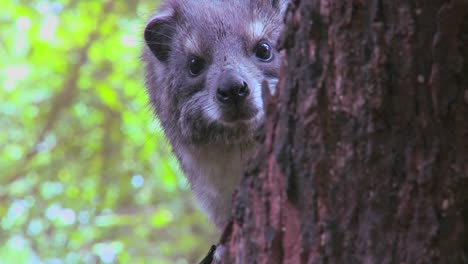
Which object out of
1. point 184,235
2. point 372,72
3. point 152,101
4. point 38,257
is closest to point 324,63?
point 372,72

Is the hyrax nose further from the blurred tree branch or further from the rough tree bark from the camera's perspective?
the blurred tree branch

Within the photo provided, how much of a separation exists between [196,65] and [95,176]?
3260 millimetres

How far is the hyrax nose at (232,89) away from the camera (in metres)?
3.83

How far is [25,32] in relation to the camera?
27.7 ft

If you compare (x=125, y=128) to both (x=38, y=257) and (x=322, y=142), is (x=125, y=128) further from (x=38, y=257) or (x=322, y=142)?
(x=322, y=142)

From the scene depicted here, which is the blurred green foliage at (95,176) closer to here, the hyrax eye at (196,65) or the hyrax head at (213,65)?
the hyrax head at (213,65)

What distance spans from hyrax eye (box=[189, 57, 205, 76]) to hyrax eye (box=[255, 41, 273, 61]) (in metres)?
0.35

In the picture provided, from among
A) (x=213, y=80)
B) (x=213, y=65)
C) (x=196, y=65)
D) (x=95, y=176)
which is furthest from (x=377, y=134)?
(x=95, y=176)

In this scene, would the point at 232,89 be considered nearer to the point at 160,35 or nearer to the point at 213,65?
the point at 213,65

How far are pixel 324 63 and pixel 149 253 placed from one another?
212 inches

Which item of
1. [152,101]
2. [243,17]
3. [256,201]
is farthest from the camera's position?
[152,101]

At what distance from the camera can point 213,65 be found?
419 cm

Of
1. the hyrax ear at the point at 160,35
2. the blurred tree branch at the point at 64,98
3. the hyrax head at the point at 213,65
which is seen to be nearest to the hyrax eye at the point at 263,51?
the hyrax head at the point at 213,65

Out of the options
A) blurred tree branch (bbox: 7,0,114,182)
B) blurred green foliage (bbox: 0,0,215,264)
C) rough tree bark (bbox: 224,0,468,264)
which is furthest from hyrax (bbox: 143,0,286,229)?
blurred tree branch (bbox: 7,0,114,182)
